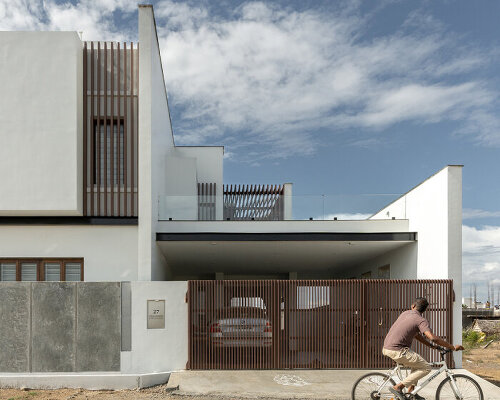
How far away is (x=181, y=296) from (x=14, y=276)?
4506 mm

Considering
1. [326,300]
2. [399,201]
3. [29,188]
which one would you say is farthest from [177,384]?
[399,201]

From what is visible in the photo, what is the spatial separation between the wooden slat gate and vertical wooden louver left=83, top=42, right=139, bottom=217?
10.8 feet

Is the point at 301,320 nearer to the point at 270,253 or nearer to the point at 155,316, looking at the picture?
the point at 155,316

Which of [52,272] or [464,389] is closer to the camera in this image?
[464,389]

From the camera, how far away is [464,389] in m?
6.73

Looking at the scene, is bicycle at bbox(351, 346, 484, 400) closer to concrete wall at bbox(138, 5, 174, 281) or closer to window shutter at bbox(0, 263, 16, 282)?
concrete wall at bbox(138, 5, 174, 281)

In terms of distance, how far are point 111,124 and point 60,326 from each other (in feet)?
16.0

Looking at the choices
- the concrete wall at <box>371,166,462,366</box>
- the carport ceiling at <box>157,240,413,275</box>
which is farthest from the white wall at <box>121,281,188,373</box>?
the concrete wall at <box>371,166,462,366</box>

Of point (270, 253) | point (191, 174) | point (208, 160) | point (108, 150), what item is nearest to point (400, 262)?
point (270, 253)

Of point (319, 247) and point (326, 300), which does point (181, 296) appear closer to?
point (326, 300)

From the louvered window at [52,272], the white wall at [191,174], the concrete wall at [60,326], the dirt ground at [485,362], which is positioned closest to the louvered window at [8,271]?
the louvered window at [52,272]

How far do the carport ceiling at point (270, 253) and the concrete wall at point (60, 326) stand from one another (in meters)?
2.59

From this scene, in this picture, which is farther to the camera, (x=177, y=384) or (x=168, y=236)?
(x=168, y=236)

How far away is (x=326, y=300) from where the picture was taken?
965cm
